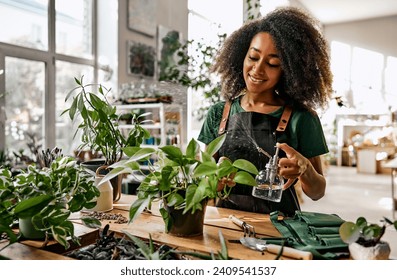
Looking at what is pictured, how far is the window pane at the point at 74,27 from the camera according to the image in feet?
9.19

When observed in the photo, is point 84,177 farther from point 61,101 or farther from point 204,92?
point 61,101

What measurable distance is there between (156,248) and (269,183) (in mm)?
291

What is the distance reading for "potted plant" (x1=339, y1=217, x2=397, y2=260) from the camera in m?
0.56

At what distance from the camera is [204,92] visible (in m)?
2.19

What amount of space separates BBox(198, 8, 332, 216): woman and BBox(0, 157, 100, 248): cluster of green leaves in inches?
21.0

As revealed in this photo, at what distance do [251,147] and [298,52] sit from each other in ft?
1.06

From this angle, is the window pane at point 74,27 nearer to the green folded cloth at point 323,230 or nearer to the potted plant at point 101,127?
the potted plant at point 101,127

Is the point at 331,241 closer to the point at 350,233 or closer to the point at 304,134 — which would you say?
the point at 350,233

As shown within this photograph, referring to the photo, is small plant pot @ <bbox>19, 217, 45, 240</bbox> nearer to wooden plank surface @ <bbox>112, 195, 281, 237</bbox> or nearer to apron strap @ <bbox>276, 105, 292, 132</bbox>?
wooden plank surface @ <bbox>112, 195, 281, 237</bbox>

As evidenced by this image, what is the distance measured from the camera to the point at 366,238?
0.58 metres

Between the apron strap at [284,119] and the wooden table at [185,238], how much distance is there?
29 cm

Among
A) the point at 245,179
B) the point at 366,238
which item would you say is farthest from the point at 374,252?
the point at 245,179
